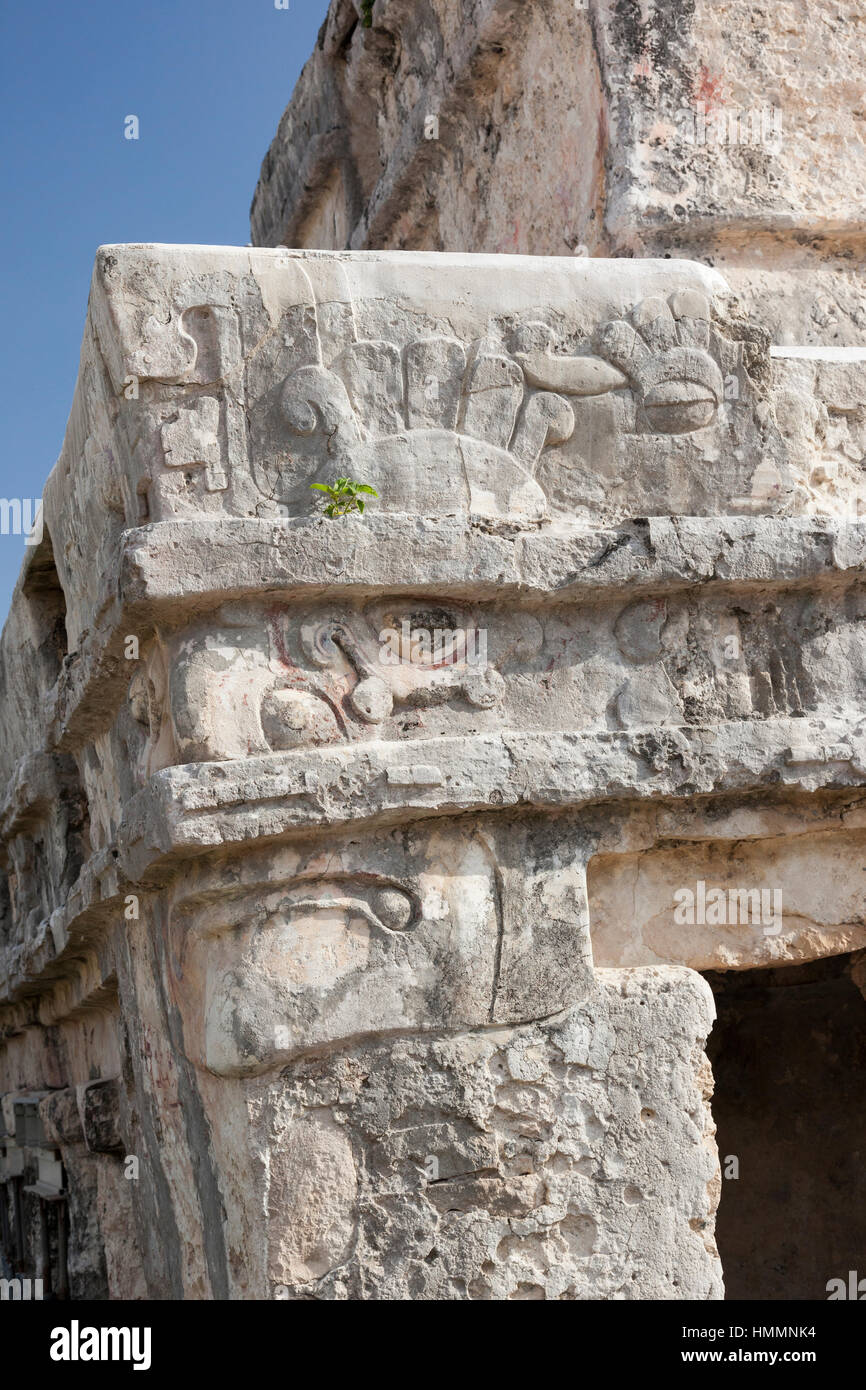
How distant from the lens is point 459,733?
3.11 m

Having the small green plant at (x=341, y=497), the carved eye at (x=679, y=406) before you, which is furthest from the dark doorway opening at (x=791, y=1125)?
the small green plant at (x=341, y=497)

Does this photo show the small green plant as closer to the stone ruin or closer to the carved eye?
the stone ruin

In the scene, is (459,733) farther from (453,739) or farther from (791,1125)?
(791,1125)

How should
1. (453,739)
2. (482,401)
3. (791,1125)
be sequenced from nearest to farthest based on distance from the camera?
(453,739)
(482,401)
(791,1125)

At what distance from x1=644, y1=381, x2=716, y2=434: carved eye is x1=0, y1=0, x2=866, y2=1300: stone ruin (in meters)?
0.01

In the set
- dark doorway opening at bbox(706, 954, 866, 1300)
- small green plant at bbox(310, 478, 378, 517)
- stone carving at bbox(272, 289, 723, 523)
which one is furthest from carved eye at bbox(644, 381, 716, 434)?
dark doorway opening at bbox(706, 954, 866, 1300)

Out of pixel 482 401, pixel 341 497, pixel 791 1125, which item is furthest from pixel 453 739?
pixel 791 1125

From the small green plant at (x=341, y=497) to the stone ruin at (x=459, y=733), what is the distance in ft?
0.11

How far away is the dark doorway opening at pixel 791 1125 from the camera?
5641mm

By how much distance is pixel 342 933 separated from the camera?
3020 mm

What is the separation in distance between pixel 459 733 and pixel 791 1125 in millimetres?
3404
